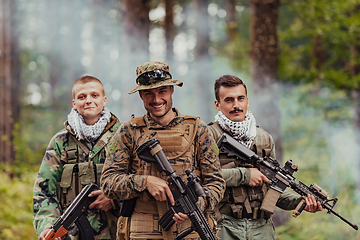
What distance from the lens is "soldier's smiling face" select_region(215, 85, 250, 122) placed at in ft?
11.1

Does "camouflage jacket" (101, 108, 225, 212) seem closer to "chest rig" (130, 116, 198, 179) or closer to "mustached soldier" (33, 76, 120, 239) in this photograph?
"chest rig" (130, 116, 198, 179)

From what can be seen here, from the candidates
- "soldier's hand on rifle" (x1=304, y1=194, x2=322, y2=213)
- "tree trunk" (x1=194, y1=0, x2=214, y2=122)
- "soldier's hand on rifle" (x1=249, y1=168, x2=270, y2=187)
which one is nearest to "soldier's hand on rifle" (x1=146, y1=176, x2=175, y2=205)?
"soldier's hand on rifle" (x1=249, y1=168, x2=270, y2=187)

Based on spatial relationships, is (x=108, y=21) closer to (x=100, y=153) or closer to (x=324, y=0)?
(x=324, y=0)

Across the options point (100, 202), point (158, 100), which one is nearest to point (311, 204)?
point (158, 100)

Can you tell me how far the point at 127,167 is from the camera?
2568 mm

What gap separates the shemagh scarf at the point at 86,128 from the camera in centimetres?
321

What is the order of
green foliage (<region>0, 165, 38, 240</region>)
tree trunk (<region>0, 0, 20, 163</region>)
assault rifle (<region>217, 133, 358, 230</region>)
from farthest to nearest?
tree trunk (<region>0, 0, 20, 163</region>), green foliage (<region>0, 165, 38, 240</region>), assault rifle (<region>217, 133, 358, 230</region>)

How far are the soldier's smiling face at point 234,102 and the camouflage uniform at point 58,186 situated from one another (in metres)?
1.12

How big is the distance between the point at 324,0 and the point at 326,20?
47 centimetres

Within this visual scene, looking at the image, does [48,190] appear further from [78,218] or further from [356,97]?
[356,97]

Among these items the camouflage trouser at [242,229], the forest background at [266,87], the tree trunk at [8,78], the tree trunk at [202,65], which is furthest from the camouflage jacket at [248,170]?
the tree trunk at [202,65]

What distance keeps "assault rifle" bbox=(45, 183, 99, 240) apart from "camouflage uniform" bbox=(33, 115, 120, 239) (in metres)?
0.06

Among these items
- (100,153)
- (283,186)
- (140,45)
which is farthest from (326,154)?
(100,153)

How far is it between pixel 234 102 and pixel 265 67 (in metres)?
3.50
